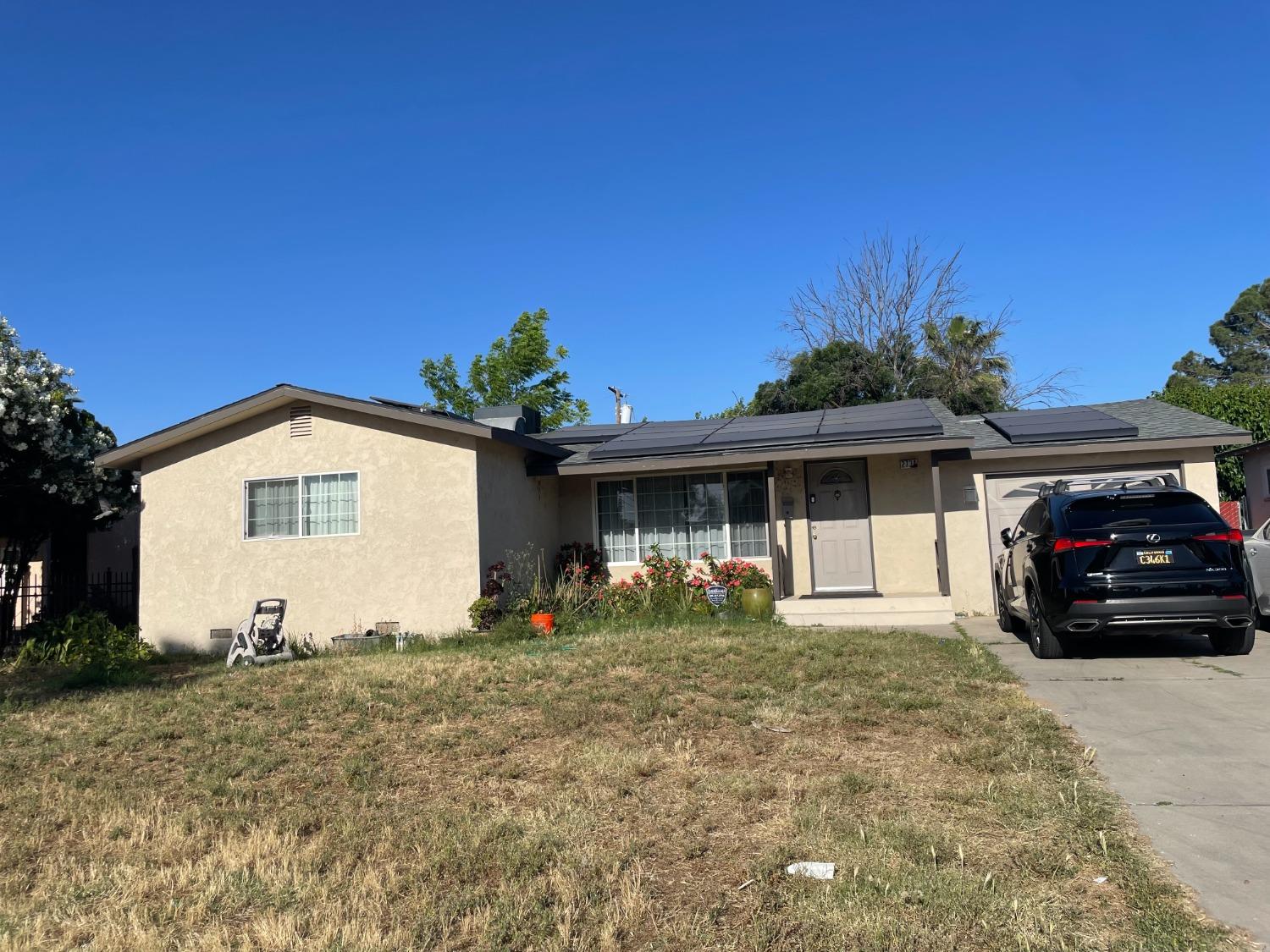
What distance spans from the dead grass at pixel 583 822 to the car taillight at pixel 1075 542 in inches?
55.8

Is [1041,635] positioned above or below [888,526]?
below

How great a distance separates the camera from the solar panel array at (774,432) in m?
13.2

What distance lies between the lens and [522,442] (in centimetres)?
1305

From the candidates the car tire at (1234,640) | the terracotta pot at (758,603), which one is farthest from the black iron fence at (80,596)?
the car tire at (1234,640)

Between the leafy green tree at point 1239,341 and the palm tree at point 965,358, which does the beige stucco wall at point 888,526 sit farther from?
the leafy green tree at point 1239,341

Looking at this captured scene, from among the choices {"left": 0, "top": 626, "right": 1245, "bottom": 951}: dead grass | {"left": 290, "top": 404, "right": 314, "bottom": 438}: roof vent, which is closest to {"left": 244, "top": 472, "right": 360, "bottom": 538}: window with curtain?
{"left": 290, "top": 404, "right": 314, "bottom": 438}: roof vent

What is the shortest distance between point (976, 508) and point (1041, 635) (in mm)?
5006

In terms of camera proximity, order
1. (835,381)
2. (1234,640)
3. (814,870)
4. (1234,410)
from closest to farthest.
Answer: (814,870)
(1234,640)
(1234,410)
(835,381)

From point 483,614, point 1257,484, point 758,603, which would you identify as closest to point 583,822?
point 483,614

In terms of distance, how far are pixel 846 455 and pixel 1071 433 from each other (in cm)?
334

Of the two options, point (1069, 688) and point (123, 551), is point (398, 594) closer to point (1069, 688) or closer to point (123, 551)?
point (123, 551)

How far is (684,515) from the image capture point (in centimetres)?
1488

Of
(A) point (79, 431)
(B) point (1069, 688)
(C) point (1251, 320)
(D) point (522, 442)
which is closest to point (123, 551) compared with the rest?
(A) point (79, 431)

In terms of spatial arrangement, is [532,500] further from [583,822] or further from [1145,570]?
[583,822]
